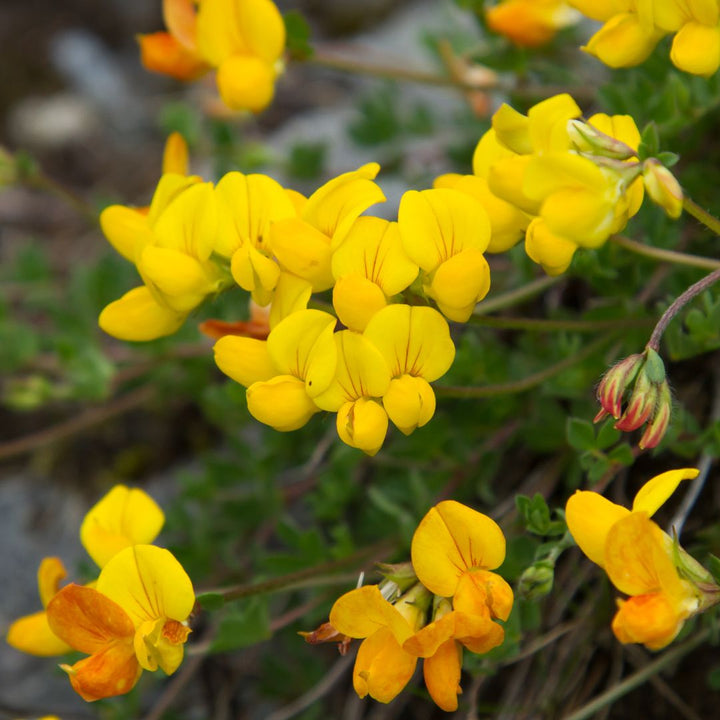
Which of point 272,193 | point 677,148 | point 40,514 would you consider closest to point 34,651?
point 272,193

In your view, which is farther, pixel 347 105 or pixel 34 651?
pixel 347 105

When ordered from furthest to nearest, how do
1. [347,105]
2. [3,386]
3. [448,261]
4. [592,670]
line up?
1. [347,105]
2. [3,386]
3. [592,670]
4. [448,261]

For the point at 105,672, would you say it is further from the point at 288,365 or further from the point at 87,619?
the point at 288,365

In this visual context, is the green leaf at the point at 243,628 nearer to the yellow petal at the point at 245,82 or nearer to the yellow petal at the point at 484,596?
the yellow petal at the point at 484,596

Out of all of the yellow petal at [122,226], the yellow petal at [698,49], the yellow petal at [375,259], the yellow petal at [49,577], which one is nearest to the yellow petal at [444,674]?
the yellow petal at [375,259]

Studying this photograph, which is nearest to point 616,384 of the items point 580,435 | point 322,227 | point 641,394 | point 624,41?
point 641,394

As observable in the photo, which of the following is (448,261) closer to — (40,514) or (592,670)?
(592,670)

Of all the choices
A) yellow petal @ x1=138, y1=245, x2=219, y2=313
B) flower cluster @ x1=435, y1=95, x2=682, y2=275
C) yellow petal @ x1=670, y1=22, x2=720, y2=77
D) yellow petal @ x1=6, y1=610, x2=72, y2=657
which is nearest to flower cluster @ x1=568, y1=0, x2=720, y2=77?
yellow petal @ x1=670, y1=22, x2=720, y2=77
